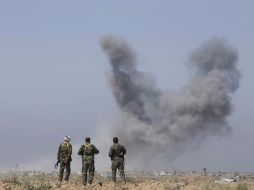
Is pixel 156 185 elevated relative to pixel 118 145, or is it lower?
lower

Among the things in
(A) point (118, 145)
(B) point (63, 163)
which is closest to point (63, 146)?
(B) point (63, 163)

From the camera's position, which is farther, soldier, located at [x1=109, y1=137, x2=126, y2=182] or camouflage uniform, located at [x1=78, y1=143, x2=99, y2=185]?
soldier, located at [x1=109, y1=137, x2=126, y2=182]

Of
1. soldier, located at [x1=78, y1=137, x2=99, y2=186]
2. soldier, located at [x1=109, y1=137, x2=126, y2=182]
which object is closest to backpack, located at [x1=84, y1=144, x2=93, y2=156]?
soldier, located at [x1=78, y1=137, x2=99, y2=186]

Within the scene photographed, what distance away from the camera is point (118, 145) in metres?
24.9

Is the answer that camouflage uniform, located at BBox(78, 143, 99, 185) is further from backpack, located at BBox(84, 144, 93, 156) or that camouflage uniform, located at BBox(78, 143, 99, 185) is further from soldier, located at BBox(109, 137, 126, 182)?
soldier, located at BBox(109, 137, 126, 182)

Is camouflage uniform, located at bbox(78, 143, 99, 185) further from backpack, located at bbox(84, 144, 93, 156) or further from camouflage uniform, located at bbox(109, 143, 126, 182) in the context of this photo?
camouflage uniform, located at bbox(109, 143, 126, 182)

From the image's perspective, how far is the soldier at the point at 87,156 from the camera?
79.8 feet

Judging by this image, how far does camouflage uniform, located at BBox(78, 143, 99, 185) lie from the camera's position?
79.9 ft

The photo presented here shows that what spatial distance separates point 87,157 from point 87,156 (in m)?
0.04

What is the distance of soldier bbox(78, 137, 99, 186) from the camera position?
24328 millimetres

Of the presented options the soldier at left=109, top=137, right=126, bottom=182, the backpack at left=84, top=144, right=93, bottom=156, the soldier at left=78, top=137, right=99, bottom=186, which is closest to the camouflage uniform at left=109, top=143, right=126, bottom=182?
the soldier at left=109, top=137, right=126, bottom=182

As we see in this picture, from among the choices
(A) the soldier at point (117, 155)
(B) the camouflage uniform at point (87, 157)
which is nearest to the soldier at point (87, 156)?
(B) the camouflage uniform at point (87, 157)

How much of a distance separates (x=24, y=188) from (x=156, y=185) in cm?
529

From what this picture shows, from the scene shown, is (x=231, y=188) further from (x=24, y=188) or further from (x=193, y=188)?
(x=24, y=188)
